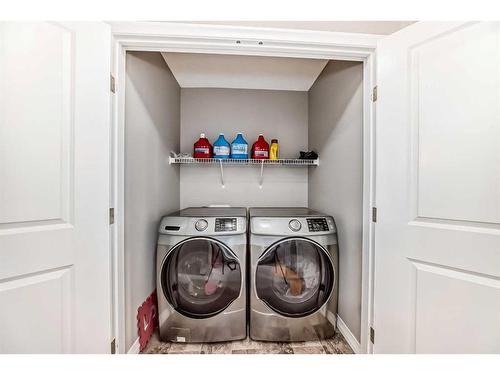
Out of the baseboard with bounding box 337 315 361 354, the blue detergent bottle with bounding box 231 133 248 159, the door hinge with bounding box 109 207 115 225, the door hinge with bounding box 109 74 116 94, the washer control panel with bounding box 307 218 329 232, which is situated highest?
the door hinge with bounding box 109 74 116 94

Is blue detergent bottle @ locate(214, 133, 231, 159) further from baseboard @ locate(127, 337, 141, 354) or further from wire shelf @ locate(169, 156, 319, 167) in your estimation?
baseboard @ locate(127, 337, 141, 354)

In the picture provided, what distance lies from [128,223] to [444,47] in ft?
6.35

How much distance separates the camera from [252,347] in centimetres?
156

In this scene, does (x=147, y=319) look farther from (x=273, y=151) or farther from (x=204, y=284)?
(x=273, y=151)

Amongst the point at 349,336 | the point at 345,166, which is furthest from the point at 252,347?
the point at 345,166

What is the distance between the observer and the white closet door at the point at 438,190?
93 centimetres

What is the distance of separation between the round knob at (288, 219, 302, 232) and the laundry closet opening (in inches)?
14.7

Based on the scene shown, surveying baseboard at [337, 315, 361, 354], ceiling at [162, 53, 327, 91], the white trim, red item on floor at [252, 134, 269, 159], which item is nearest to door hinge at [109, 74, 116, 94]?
the white trim

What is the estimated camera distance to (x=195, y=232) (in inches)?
60.3

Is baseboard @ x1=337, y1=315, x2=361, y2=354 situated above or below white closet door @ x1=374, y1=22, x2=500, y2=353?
below

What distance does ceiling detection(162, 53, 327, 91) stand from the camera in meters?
1.82

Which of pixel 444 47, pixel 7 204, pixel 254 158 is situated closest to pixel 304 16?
pixel 444 47

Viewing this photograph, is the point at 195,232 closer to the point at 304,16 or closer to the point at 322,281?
the point at 322,281

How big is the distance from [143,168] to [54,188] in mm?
575
